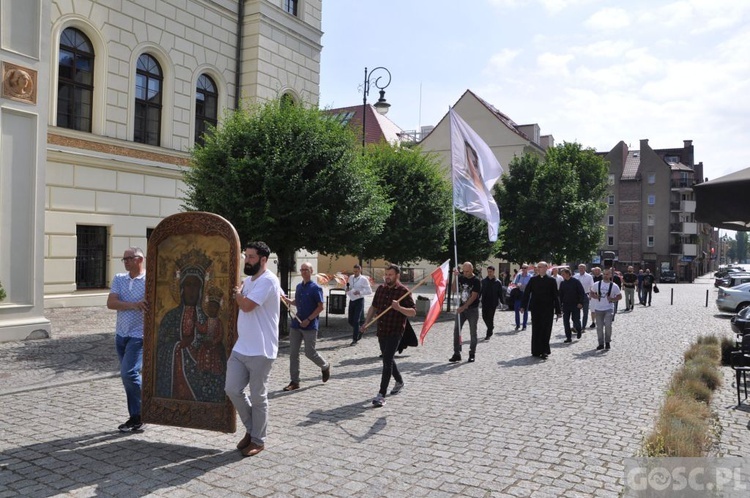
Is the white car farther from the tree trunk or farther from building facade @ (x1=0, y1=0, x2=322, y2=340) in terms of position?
building facade @ (x1=0, y1=0, x2=322, y2=340)

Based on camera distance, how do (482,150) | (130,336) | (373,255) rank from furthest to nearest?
(373,255) → (482,150) → (130,336)

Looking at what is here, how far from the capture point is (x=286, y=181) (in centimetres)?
1263

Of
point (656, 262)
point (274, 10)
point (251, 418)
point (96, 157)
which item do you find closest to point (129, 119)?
point (96, 157)

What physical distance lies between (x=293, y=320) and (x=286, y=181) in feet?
14.6

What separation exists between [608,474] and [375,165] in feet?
51.2

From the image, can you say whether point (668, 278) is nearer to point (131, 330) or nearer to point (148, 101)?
point (148, 101)

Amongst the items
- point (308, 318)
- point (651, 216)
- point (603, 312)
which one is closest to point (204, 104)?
point (308, 318)

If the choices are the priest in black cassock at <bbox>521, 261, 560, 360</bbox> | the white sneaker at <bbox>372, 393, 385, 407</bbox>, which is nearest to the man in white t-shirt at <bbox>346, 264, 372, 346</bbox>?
the priest in black cassock at <bbox>521, 261, 560, 360</bbox>

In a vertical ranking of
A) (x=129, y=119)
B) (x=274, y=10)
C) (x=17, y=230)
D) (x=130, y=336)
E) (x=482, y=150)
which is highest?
(x=274, y=10)

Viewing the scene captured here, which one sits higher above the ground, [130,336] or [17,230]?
[17,230]

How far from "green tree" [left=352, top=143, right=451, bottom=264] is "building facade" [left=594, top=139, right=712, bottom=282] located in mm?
60803

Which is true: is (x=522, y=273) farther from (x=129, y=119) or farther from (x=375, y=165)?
(x=129, y=119)

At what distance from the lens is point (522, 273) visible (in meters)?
20.3

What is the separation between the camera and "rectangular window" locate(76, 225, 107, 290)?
1770cm
